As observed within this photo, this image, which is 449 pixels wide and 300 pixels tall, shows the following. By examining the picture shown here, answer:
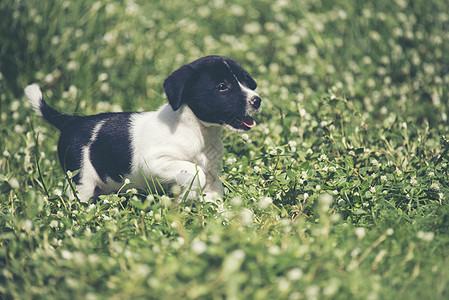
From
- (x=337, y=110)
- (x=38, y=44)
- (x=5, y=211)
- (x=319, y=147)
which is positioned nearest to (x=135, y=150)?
(x=5, y=211)

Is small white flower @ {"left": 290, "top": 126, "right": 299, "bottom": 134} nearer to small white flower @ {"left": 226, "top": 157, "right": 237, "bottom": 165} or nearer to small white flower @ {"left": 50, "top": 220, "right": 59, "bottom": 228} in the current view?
small white flower @ {"left": 226, "top": 157, "right": 237, "bottom": 165}

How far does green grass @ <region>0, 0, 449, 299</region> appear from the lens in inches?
105

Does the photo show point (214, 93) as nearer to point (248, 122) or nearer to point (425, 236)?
point (248, 122)

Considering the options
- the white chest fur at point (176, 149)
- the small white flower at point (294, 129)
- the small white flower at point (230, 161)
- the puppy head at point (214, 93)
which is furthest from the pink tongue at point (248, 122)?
the small white flower at point (294, 129)

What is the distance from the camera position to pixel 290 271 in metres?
2.61

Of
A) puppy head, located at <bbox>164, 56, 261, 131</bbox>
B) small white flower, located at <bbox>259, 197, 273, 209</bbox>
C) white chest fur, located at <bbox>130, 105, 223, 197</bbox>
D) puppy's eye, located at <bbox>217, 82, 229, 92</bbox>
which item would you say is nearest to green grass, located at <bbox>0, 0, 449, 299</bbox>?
small white flower, located at <bbox>259, 197, 273, 209</bbox>

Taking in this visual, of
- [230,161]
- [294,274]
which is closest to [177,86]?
[230,161]

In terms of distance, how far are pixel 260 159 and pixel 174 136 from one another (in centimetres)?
98

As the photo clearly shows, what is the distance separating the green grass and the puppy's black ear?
2.23 feet

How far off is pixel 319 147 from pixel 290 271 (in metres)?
2.09

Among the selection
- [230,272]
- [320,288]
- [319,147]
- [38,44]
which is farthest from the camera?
[38,44]

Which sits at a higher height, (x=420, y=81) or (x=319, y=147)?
(x=319, y=147)

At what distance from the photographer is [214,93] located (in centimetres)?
365

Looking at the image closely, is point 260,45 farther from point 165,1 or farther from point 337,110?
point 337,110
